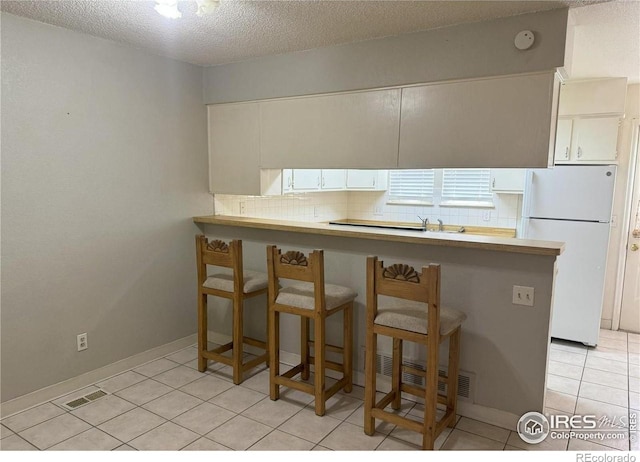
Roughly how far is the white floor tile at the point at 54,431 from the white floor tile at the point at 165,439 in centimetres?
39

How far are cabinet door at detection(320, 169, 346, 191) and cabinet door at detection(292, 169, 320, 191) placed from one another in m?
0.10

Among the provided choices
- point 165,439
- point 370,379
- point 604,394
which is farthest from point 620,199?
point 165,439

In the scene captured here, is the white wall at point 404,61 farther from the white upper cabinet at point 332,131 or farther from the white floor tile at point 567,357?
the white floor tile at point 567,357

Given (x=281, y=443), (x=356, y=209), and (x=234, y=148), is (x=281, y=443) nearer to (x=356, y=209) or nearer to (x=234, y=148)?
(x=234, y=148)

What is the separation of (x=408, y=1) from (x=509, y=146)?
39.3 inches

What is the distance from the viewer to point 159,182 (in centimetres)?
351

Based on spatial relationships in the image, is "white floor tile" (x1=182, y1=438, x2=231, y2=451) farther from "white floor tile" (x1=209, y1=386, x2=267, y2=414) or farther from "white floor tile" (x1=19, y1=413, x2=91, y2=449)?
"white floor tile" (x1=19, y1=413, x2=91, y2=449)

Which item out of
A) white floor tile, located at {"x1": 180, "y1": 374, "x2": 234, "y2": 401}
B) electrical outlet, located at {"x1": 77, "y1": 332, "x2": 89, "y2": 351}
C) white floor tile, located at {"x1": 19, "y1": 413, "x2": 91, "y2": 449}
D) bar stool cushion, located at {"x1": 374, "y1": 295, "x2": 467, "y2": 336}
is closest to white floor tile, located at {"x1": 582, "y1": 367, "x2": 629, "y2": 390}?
bar stool cushion, located at {"x1": 374, "y1": 295, "x2": 467, "y2": 336}

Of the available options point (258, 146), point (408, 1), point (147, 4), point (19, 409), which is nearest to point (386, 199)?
point (258, 146)

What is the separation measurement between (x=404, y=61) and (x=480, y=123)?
0.64m

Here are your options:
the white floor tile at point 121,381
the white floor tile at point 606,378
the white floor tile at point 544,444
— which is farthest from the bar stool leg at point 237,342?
the white floor tile at point 606,378

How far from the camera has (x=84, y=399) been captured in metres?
2.95

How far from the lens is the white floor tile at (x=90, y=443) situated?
7.91 ft

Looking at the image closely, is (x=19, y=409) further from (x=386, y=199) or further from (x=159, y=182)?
(x=386, y=199)
